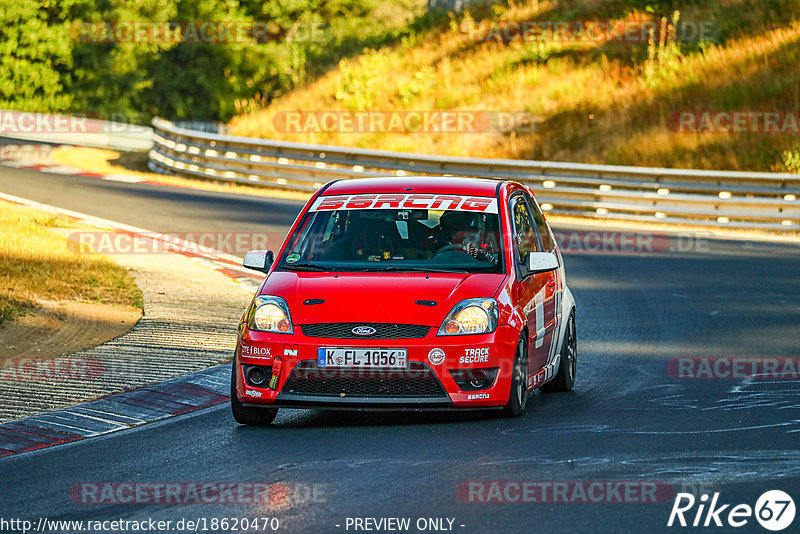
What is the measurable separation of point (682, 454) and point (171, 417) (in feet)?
12.1

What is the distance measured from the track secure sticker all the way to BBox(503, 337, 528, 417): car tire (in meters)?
0.57

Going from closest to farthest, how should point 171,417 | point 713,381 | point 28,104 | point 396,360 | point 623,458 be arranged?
Result: 1. point 623,458
2. point 396,360
3. point 171,417
4. point 713,381
5. point 28,104

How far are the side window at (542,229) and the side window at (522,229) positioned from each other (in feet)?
0.51

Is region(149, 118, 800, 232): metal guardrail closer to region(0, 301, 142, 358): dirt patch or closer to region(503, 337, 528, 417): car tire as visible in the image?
region(0, 301, 142, 358): dirt patch

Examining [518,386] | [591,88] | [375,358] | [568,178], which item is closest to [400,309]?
[375,358]

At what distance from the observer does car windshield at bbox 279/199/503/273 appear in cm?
938

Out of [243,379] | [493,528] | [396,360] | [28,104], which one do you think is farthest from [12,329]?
[28,104]

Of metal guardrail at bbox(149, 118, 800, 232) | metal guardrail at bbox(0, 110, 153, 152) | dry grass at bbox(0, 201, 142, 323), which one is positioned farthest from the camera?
metal guardrail at bbox(0, 110, 153, 152)

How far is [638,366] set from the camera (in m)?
11.5

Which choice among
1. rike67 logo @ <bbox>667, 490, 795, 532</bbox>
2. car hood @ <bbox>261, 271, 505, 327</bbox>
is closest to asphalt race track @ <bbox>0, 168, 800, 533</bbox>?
rike67 logo @ <bbox>667, 490, 795, 532</bbox>

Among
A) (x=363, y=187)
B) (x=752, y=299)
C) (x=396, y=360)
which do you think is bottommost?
(x=752, y=299)

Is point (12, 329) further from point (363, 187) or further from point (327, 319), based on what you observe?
point (327, 319)

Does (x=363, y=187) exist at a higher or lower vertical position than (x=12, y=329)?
higher

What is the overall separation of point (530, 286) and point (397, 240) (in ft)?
3.35
